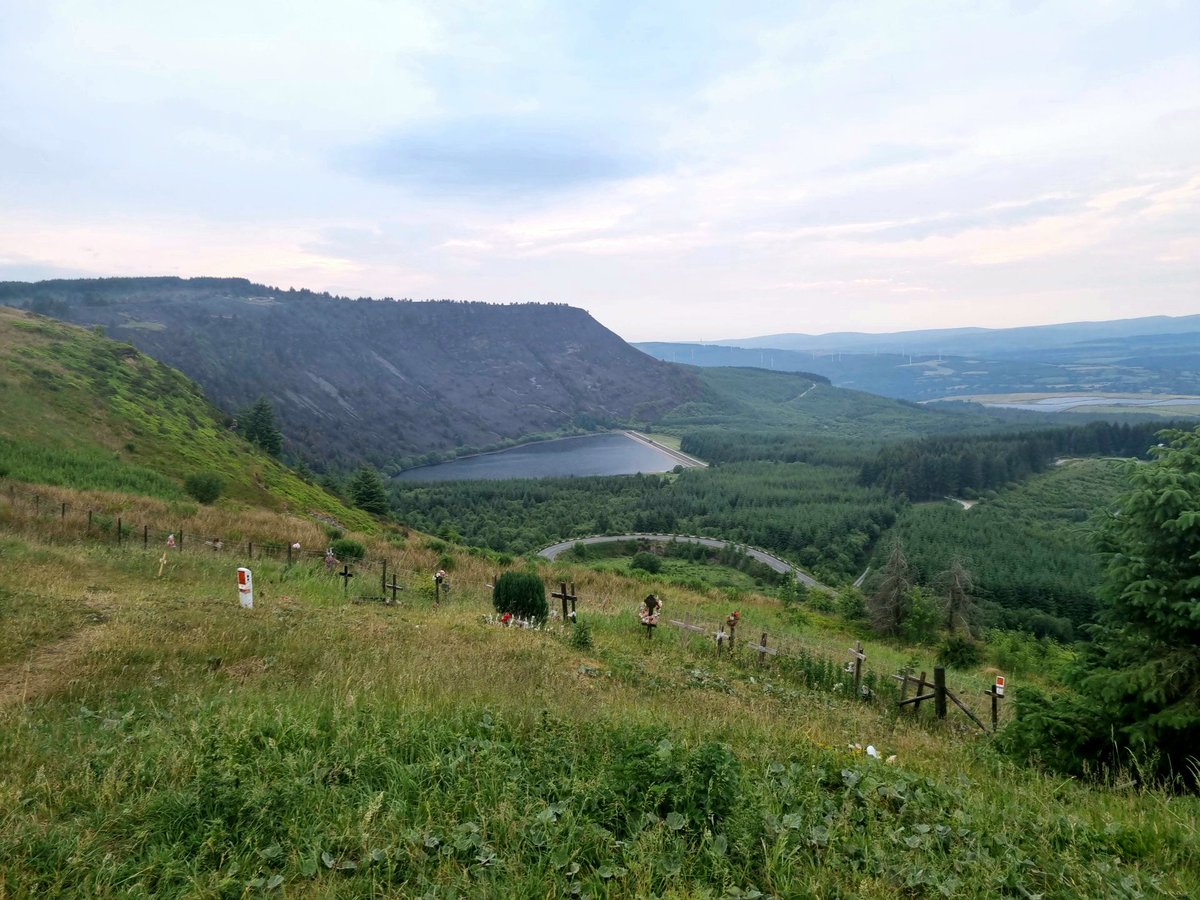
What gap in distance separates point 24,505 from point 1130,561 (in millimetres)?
25335

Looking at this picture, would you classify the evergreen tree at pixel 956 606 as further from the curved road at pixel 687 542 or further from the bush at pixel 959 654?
the curved road at pixel 687 542

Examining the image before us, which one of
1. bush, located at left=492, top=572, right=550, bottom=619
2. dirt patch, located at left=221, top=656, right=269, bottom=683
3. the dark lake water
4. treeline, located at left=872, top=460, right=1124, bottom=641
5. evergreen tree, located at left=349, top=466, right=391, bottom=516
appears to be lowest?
the dark lake water

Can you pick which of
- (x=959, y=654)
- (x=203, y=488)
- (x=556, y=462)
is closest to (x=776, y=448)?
(x=556, y=462)

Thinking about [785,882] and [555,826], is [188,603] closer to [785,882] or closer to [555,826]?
[555,826]

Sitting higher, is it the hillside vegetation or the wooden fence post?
A: the hillside vegetation

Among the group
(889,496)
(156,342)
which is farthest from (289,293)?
(889,496)

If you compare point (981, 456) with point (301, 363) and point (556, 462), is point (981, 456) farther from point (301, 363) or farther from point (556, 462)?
point (301, 363)

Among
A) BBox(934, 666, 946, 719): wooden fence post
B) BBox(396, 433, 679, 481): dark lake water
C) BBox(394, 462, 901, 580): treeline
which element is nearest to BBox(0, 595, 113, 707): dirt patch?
BBox(934, 666, 946, 719): wooden fence post

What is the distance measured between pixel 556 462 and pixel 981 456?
281 feet

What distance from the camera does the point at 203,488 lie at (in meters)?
29.9

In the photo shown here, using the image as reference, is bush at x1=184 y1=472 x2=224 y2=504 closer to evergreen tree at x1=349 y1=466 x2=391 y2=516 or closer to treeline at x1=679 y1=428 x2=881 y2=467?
evergreen tree at x1=349 y1=466 x2=391 y2=516

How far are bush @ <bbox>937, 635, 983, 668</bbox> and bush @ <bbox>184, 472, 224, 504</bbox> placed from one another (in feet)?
110

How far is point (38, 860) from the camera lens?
3574mm

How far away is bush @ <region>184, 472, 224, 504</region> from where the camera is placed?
29781mm
